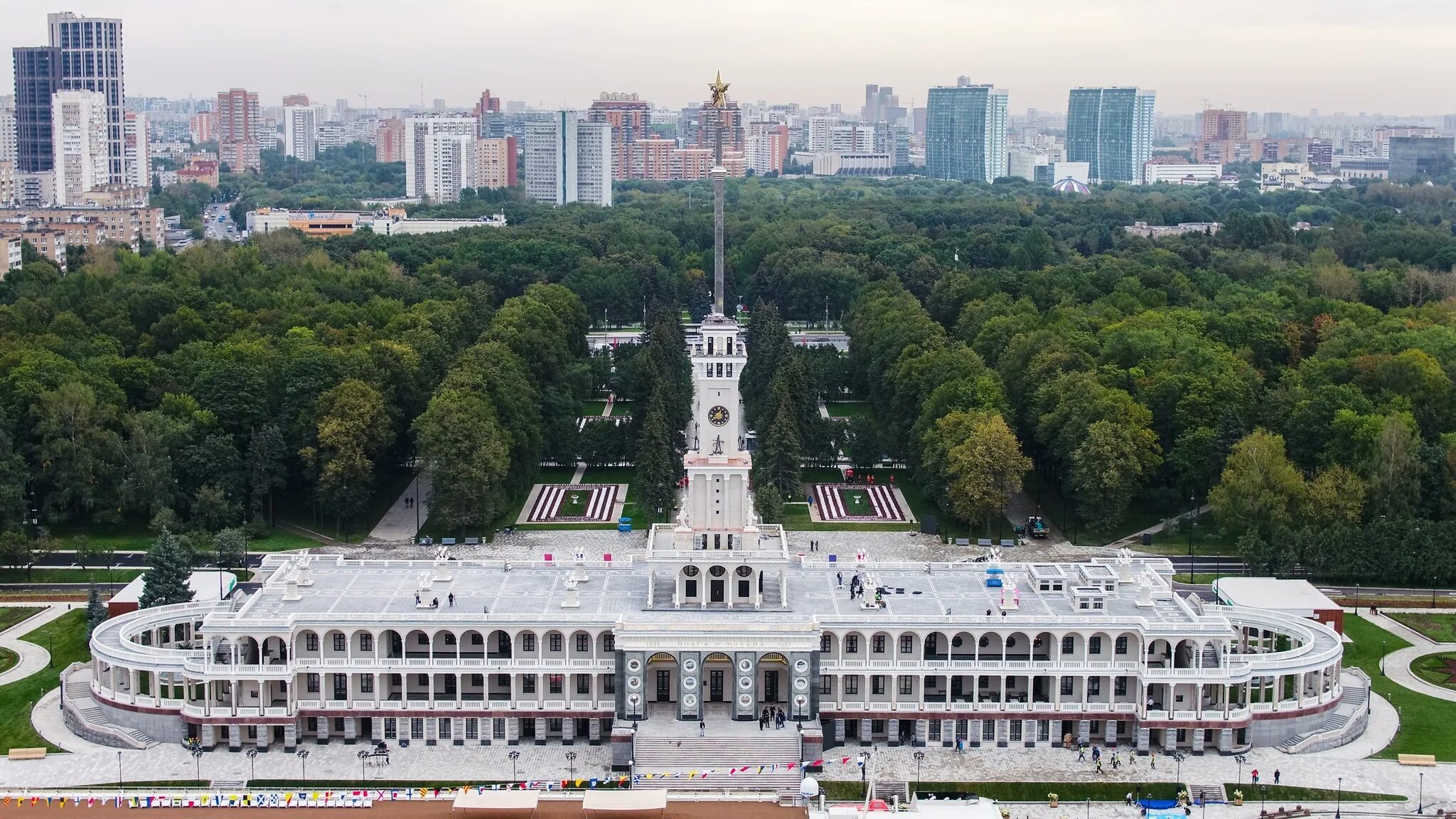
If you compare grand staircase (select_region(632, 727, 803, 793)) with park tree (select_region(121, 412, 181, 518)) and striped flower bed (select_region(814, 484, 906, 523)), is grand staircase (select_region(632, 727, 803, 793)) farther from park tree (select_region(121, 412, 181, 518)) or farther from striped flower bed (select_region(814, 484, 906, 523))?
park tree (select_region(121, 412, 181, 518))

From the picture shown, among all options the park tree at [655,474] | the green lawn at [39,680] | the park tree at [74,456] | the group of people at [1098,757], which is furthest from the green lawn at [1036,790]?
the park tree at [74,456]

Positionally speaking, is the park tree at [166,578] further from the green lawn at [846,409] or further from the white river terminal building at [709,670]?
the green lawn at [846,409]

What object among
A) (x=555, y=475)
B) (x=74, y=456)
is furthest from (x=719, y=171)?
(x=74, y=456)

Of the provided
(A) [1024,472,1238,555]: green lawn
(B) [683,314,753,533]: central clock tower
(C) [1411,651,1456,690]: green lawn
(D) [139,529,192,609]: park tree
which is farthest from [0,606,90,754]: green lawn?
(C) [1411,651,1456,690]: green lawn

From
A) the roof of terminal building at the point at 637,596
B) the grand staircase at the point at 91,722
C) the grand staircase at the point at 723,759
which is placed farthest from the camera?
the roof of terminal building at the point at 637,596

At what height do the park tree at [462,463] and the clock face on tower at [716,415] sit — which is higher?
the clock face on tower at [716,415]

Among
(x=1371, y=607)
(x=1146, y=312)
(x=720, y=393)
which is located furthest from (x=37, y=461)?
(x=1146, y=312)

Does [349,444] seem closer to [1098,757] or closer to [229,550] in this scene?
[229,550]
